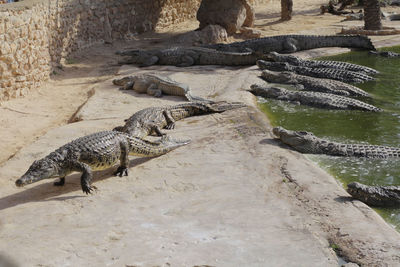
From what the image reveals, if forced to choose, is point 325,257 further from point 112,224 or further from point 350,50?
point 350,50

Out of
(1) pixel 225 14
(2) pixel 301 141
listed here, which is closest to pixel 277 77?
(2) pixel 301 141

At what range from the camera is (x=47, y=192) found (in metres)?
4.88

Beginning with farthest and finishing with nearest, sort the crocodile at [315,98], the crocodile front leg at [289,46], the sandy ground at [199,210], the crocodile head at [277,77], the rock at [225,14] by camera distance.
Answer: the rock at [225,14] < the crocodile front leg at [289,46] < the crocodile head at [277,77] < the crocodile at [315,98] < the sandy ground at [199,210]

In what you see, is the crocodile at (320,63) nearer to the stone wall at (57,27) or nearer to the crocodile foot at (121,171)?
the stone wall at (57,27)

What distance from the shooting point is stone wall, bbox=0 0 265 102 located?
8398 millimetres

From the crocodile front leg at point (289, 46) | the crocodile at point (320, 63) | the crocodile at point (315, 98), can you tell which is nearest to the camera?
the crocodile at point (315, 98)

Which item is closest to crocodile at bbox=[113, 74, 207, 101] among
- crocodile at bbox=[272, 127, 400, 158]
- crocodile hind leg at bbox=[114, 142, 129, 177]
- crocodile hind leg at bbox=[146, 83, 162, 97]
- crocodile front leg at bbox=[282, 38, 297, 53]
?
crocodile hind leg at bbox=[146, 83, 162, 97]

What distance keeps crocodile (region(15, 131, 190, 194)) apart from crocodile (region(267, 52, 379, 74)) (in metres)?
5.96

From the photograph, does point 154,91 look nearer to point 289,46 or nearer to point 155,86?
point 155,86

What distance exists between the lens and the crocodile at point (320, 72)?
9609 mm

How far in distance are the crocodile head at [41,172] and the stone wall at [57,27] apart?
158 inches

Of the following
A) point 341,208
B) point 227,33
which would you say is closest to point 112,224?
point 341,208

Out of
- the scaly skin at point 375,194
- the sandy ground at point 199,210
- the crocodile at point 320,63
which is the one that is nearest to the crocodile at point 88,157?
the sandy ground at point 199,210

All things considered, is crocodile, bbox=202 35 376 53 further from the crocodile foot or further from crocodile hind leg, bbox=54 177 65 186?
crocodile hind leg, bbox=54 177 65 186
